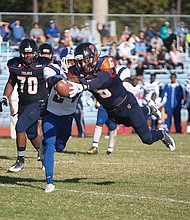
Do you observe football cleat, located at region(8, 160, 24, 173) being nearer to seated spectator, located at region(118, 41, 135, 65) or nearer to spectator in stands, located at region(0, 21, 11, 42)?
spectator in stands, located at region(0, 21, 11, 42)

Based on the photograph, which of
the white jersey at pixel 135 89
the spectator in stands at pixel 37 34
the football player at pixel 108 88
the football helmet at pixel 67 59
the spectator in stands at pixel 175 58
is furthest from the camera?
the spectator in stands at pixel 175 58

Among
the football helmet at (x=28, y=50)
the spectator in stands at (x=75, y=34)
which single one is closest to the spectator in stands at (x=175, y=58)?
the spectator in stands at (x=75, y=34)

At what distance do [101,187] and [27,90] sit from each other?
2034mm

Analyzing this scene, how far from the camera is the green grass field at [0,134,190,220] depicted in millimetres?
6484

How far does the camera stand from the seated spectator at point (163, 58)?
21281 mm

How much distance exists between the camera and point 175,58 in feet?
70.1

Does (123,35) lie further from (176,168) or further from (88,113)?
(176,168)

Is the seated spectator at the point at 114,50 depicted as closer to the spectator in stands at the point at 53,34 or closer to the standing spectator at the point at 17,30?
the spectator in stands at the point at 53,34

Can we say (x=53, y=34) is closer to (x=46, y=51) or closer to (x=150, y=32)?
(x=150, y=32)

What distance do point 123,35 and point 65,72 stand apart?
533 inches

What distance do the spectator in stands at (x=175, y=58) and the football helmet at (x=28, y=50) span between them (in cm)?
1254

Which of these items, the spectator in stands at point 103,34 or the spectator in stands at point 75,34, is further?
the spectator in stands at point 103,34

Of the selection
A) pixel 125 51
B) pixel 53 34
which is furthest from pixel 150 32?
pixel 53 34

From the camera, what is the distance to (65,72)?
7637 mm
